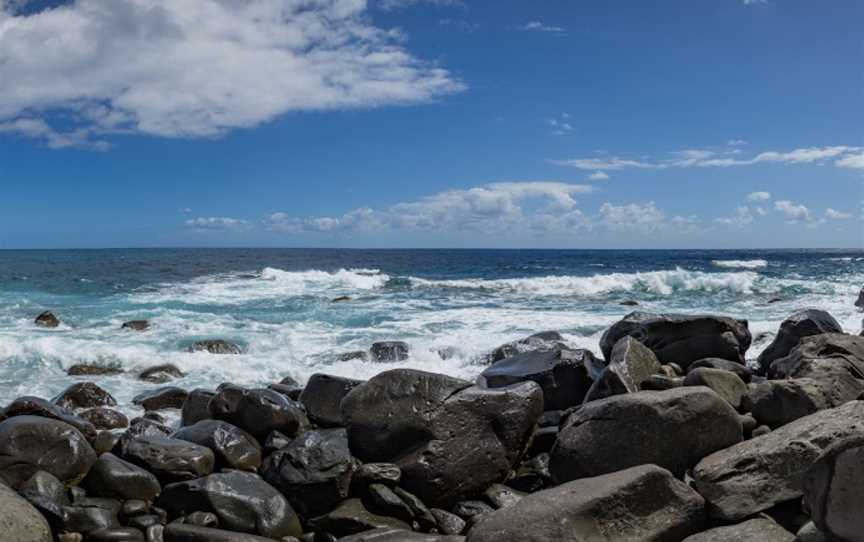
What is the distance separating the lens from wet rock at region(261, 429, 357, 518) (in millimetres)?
6258

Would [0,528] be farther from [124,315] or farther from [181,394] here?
[124,315]

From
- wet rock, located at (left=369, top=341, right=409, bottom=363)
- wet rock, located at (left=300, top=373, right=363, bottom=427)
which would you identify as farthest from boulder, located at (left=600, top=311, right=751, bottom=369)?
wet rock, located at (left=369, top=341, right=409, bottom=363)

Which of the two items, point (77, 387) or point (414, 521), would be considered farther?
point (77, 387)

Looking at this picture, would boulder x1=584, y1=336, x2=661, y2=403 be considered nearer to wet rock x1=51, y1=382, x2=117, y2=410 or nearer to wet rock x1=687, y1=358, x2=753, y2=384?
wet rock x1=687, y1=358, x2=753, y2=384

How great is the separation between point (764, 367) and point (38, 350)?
44.7 feet

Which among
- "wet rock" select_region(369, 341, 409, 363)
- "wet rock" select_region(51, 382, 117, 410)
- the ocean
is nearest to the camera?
"wet rock" select_region(51, 382, 117, 410)

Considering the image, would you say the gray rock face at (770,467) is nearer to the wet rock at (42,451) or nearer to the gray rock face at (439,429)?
the gray rock face at (439,429)

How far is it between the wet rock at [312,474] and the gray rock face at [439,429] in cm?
32

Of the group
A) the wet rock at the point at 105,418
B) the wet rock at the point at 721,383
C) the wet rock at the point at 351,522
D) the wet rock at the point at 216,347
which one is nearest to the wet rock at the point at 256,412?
the wet rock at the point at 105,418

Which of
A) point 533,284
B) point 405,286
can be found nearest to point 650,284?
point 533,284

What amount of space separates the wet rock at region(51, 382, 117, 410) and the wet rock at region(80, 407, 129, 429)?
123cm

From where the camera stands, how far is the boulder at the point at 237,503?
5852 mm

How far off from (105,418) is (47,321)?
11.8m

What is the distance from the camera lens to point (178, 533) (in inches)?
219
